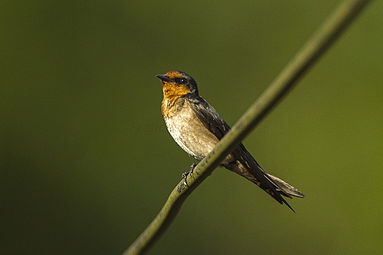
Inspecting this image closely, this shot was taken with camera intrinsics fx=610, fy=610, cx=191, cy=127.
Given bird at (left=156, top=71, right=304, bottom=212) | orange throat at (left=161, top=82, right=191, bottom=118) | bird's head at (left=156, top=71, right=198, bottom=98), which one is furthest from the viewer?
bird's head at (left=156, top=71, right=198, bottom=98)

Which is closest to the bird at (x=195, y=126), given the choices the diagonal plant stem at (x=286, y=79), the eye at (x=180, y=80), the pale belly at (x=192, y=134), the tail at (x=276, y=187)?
the pale belly at (x=192, y=134)

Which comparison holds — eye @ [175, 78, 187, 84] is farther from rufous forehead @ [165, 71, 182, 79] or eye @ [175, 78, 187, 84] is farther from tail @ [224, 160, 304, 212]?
tail @ [224, 160, 304, 212]

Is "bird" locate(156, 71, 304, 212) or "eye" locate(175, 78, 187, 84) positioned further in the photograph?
"eye" locate(175, 78, 187, 84)

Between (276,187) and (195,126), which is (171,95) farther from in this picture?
(276,187)

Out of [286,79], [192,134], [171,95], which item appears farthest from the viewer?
[171,95]

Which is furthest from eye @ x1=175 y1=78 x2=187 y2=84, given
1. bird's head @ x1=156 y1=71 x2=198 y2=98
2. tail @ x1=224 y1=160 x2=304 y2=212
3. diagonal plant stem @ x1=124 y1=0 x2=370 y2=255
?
diagonal plant stem @ x1=124 y1=0 x2=370 y2=255

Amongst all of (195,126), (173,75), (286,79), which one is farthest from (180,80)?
(286,79)
